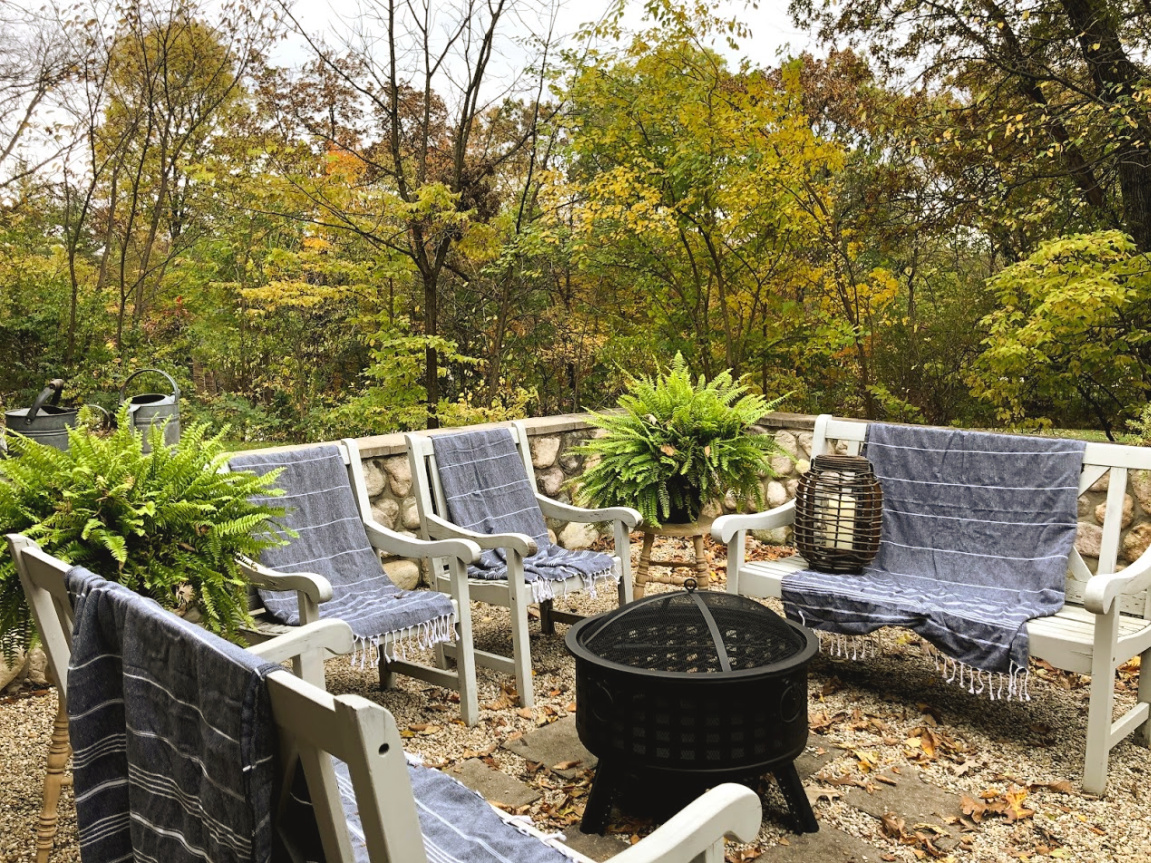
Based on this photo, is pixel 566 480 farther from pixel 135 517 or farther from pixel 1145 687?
pixel 135 517

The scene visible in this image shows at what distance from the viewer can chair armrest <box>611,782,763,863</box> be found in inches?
42.3

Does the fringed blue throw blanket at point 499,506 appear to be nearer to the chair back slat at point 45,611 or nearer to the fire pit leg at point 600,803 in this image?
the fire pit leg at point 600,803

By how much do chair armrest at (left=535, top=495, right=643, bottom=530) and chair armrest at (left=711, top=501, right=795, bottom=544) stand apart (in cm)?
32

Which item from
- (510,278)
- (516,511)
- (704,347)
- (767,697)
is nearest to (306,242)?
(510,278)

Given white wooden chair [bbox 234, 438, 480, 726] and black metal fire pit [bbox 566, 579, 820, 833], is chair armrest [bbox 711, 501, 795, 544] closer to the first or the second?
black metal fire pit [bbox 566, 579, 820, 833]

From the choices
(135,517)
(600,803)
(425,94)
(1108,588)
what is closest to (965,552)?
(1108,588)

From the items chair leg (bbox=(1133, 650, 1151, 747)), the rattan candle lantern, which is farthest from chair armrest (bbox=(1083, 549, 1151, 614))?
the rattan candle lantern

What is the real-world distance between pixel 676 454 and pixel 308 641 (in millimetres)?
2184

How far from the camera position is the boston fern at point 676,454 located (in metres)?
3.57

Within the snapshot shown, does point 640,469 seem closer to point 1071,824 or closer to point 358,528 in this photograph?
point 358,528

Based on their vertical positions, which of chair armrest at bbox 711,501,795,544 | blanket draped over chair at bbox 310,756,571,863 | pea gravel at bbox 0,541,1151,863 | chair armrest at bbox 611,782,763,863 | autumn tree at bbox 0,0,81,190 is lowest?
pea gravel at bbox 0,541,1151,863

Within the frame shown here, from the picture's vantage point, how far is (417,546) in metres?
2.90

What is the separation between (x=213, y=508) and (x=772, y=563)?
83.7 inches

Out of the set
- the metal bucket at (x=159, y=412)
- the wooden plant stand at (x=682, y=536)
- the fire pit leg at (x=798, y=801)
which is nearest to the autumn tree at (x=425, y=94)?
the metal bucket at (x=159, y=412)
